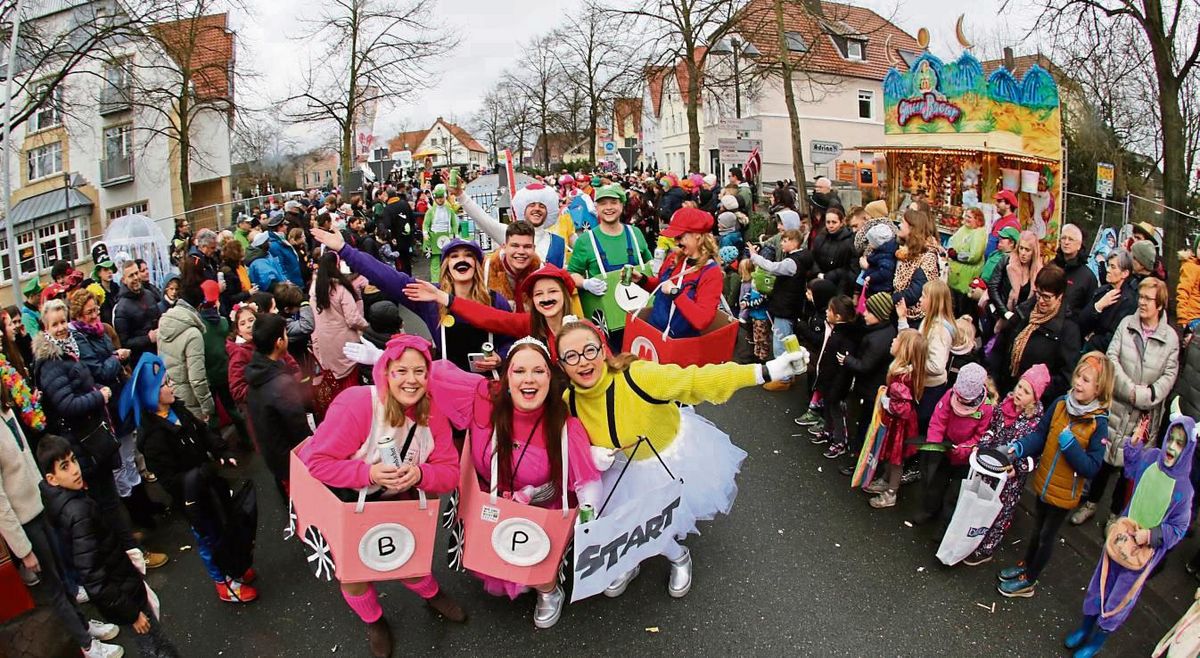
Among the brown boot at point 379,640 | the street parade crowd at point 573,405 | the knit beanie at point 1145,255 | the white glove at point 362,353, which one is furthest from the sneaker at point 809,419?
the brown boot at point 379,640

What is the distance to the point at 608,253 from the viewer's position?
5746 millimetres

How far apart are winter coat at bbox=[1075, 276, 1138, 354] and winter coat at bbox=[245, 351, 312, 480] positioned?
549 cm

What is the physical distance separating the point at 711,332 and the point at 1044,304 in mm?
2452

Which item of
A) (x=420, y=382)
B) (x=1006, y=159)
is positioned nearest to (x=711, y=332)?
(x=420, y=382)

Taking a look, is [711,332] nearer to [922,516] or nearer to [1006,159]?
[922,516]

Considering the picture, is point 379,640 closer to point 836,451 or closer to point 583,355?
point 583,355

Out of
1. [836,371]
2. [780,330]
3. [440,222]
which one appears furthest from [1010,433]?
[440,222]

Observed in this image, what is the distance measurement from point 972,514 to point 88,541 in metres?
4.41

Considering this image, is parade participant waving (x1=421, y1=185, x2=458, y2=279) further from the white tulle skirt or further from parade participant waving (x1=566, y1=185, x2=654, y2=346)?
the white tulle skirt

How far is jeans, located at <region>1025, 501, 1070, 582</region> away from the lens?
390cm

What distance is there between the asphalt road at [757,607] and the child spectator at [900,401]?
27 centimetres

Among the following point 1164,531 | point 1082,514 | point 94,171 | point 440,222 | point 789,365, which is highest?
point 94,171

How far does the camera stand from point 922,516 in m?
4.76

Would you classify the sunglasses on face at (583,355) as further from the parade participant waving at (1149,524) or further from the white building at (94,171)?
the white building at (94,171)
